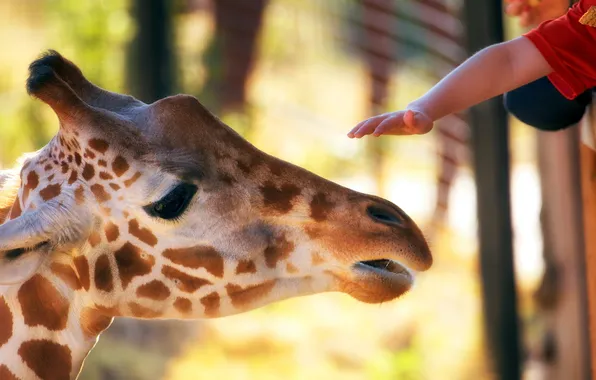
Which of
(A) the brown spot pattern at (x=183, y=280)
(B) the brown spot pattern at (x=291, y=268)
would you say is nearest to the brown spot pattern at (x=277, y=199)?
(B) the brown spot pattern at (x=291, y=268)

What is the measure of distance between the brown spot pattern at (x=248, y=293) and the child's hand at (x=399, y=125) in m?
0.47

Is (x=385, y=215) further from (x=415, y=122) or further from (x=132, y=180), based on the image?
(x=132, y=180)

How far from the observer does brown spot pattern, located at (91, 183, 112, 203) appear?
2445 mm

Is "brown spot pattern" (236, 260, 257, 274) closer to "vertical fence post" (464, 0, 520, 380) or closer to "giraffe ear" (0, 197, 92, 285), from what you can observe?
"giraffe ear" (0, 197, 92, 285)

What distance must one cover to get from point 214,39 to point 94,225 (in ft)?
19.8

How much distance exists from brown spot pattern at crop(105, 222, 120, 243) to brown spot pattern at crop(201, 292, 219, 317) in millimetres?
274

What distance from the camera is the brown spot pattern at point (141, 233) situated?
2428 mm

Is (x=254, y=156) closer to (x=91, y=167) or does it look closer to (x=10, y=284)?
(x=91, y=167)

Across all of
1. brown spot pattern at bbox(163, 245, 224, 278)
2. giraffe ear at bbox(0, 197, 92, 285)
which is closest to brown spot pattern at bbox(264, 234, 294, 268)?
brown spot pattern at bbox(163, 245, 224, 278)

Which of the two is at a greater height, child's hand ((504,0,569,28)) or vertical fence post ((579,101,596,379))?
child's hand ((504,0,569,28))

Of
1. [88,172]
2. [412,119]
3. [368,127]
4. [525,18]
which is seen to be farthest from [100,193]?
[525,18]

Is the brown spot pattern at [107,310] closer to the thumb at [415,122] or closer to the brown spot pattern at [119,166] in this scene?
the brown spot pattern at [119,166]

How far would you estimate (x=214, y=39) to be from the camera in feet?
27.3

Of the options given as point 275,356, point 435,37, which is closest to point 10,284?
point 275,356
